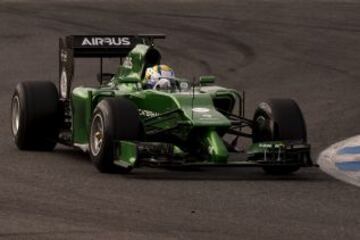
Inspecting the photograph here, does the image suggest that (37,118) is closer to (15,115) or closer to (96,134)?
(15,115)

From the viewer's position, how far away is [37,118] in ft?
51.5

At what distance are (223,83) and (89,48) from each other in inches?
242

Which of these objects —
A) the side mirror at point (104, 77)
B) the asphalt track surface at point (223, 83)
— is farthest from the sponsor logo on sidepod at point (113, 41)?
the asphalt track surface at point (223, 83)

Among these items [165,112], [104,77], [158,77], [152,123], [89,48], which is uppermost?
[89,48]

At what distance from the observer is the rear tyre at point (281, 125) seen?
1424 centimetres

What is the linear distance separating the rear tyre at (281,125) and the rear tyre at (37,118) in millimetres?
2539

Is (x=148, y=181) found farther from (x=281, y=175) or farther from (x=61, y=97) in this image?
(x=61, y=97)

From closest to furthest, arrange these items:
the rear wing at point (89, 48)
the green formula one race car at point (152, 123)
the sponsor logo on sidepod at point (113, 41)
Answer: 1. the green formula one race car at point (152, 123)
2. the rear wing at point (89, 48)
3. the sponsor logo on sidepod at point (113, 41)

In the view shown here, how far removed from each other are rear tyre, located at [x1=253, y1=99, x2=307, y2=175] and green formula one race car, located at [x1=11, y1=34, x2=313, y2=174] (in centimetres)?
1

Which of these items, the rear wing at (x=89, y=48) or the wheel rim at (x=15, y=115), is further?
the rear wing at (x=89, y=48)

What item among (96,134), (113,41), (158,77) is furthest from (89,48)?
(96,134)

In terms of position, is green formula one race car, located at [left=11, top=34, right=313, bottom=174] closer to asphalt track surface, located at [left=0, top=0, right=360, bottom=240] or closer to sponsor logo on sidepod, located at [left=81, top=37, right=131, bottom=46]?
asphalt track surface, located at [left=0, top=0, right=360, bottom=240]

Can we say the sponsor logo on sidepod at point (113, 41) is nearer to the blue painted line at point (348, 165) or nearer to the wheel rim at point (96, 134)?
the wheel rim at point (96, 134)

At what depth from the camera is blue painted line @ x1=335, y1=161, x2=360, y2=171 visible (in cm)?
1423
